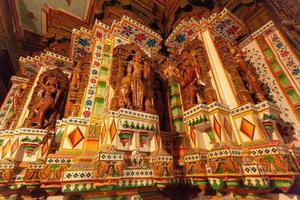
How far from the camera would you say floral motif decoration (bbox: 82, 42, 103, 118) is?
9.86 ft

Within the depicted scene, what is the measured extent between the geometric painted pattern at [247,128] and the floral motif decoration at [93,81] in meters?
2.69

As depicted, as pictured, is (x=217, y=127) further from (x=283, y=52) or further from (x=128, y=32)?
(x=128, y=32)

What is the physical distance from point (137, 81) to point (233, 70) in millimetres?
1870

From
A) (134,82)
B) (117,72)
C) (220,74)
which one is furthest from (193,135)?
(117,72)

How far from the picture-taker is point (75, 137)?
2.71m

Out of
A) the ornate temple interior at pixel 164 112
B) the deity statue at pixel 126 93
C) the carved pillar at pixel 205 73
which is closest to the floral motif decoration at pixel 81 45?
the ornate temple interior at pixel 164 112

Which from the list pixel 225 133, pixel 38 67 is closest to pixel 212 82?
pixel 225 133

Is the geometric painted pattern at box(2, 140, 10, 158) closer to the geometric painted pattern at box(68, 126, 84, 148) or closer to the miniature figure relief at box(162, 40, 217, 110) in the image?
Result: the geometric painted pattern at box(68, 126, 84, 148)

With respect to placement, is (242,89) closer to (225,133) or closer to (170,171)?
(225,133)

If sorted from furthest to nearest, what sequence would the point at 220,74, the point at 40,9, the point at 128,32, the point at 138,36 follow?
the point at 40,9 < the point at 138,36 < the point at 128,32 < the point at 220,74

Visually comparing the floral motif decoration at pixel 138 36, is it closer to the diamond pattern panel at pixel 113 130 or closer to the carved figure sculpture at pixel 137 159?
the diamond pattern panel at pixel 113 130

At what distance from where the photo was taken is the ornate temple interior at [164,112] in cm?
210

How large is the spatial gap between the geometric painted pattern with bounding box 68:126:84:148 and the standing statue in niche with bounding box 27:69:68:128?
51.5 inches

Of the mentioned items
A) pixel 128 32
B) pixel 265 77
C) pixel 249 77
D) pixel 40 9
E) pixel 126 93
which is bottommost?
pixel 126 93
